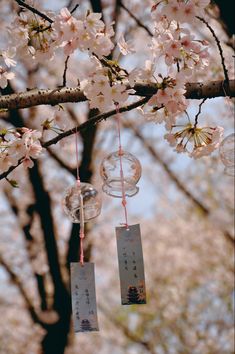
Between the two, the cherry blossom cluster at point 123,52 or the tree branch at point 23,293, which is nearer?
the cherry blossom cluster at point 123,52

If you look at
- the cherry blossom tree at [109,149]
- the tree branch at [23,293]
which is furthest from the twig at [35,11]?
the tree branch at [23,293]

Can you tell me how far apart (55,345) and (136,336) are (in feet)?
12.0

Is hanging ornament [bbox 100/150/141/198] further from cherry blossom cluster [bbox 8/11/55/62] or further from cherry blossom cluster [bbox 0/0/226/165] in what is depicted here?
cherry blossom cluster [bbox 8/11/55/62]

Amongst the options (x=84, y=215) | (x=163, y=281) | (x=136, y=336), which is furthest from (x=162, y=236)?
(x=84, y=215)

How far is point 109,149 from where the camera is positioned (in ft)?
19.1

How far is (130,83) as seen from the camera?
1.80 metres

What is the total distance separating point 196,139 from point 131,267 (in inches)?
18.9

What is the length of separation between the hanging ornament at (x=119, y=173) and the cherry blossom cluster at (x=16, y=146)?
0.85 feet

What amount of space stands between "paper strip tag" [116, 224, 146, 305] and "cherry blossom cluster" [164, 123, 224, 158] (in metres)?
0.33

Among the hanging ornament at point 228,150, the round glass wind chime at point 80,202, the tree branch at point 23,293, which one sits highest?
the hanging ornament at point 228,150

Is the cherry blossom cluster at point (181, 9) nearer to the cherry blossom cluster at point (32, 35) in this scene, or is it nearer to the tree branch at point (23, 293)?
the cherry blossom cluster at point (32, 35)

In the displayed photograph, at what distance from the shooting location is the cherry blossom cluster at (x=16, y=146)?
6.26 feet

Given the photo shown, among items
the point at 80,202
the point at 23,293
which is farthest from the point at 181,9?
the point at 23,293

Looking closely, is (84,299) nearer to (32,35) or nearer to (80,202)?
(80,202)
